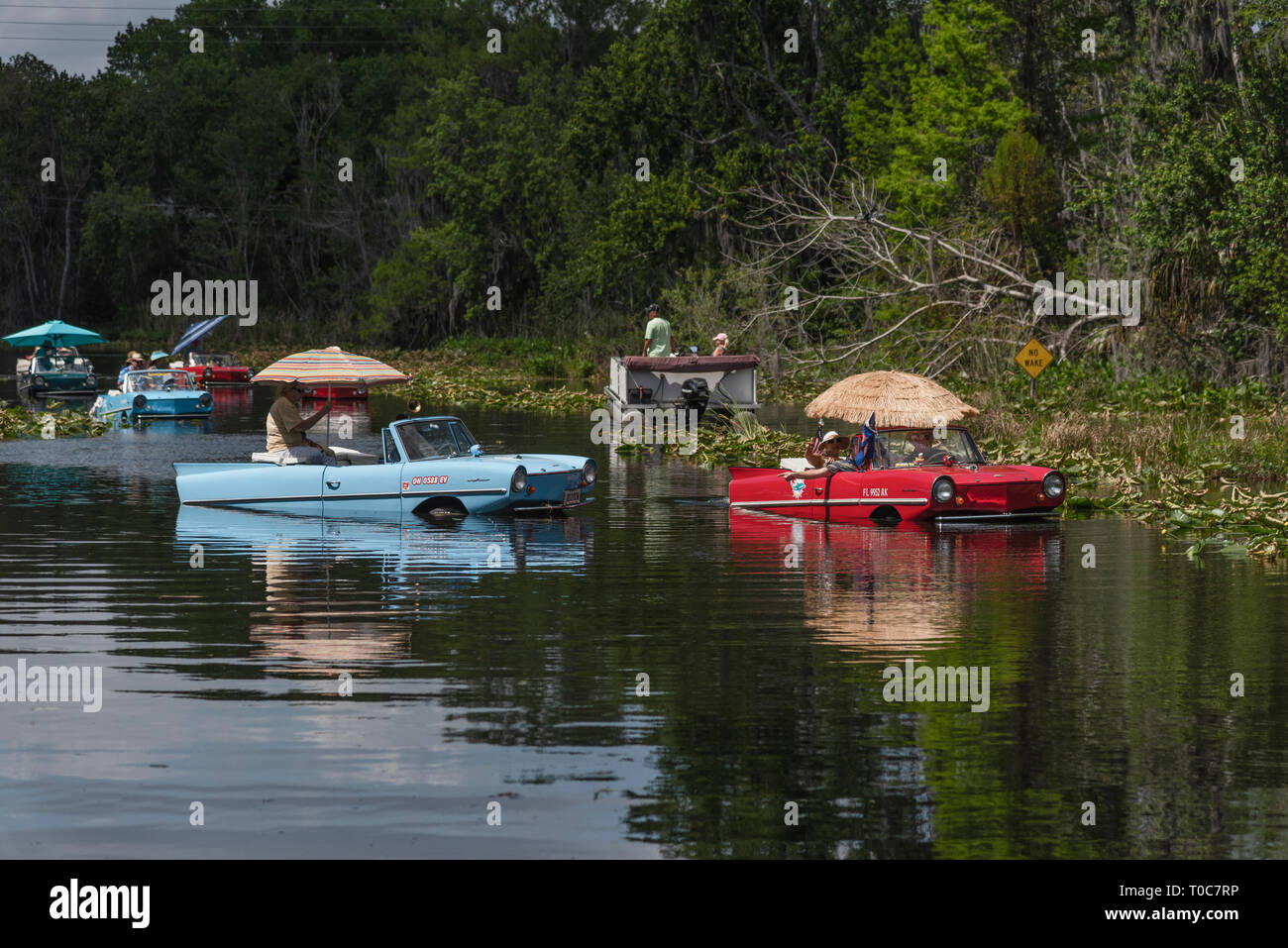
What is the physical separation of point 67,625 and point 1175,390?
29123 millimetres

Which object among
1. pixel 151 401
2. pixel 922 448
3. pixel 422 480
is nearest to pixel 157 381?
pixel 151 401

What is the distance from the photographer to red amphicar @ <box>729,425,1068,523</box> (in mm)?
23500

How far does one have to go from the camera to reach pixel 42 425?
42.5 meters

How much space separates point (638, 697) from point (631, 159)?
60694 mm

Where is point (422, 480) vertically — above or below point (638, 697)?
above

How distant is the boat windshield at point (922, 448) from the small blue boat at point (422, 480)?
13.5 feet

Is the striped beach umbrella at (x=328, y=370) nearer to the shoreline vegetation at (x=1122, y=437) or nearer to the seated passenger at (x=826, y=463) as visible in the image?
the seated passenger at (x=826, y=463)

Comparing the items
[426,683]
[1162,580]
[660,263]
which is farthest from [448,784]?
[660,263]

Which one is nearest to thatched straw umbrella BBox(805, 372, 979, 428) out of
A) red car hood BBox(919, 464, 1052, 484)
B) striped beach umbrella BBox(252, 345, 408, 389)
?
red car hood BBox(919, 464, 1052, 484)

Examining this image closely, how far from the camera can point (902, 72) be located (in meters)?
70.2

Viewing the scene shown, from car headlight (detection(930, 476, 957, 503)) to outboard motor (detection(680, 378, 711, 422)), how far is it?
17.0 meters

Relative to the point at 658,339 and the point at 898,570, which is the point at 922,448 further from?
the point at 658,339

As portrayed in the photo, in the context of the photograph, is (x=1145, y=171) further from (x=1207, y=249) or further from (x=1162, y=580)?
(x=1162, y=580)

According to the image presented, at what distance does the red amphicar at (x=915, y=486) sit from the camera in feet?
77.1
